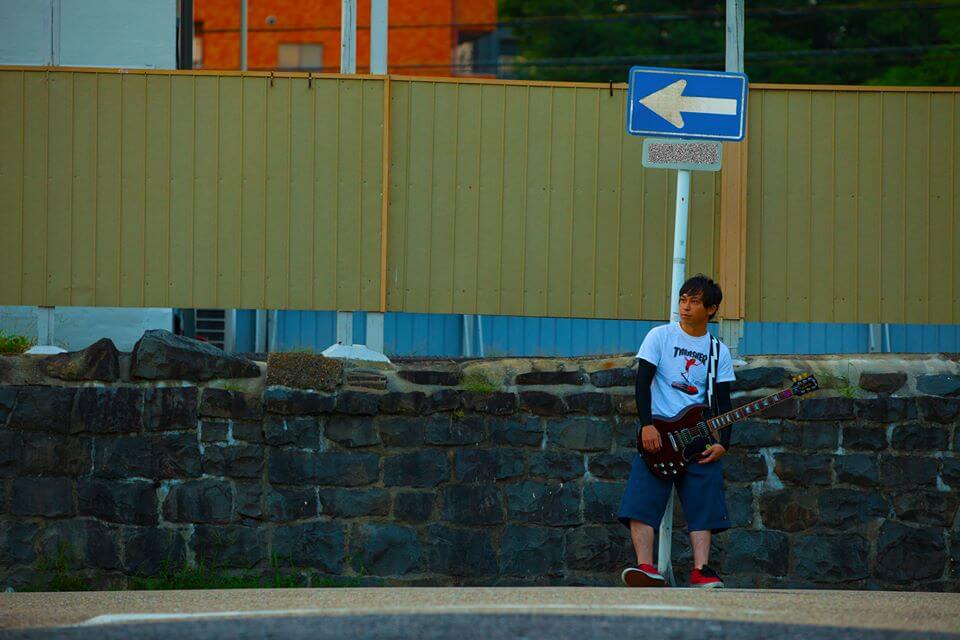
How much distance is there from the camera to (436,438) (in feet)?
28.5

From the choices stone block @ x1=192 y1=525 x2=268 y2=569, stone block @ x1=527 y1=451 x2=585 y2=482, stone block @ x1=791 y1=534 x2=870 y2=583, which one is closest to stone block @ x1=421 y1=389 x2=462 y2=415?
stone block @ x1=527 y1=451 x2=585 y2=482

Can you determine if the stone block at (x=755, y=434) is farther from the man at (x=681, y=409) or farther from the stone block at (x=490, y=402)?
Answer: the stone block at (x=490, y=402)

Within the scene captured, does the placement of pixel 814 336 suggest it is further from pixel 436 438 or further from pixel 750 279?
pixel 436 438

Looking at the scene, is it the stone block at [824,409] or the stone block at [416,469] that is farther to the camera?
the stone block at [824,409]

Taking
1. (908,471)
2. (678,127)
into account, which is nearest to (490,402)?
(678,127)

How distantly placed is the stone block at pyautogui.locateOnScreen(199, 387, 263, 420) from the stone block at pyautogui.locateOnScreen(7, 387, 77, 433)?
70 centimetres

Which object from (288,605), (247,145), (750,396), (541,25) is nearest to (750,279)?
(750,396)

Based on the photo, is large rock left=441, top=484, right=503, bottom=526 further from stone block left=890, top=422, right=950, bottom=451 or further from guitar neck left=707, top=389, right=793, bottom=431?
stone block left=890, top=422, right=950, bottom=451

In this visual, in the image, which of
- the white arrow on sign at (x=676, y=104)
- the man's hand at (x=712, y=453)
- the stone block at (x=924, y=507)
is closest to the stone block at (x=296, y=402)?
the man's hand at (x=712, y=453)

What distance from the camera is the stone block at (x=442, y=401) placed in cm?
868

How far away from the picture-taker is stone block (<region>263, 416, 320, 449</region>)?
8617 mm

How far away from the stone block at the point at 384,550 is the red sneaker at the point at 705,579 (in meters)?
1.67

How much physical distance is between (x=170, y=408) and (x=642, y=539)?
104 inches

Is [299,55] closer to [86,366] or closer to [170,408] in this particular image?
[86,366]
